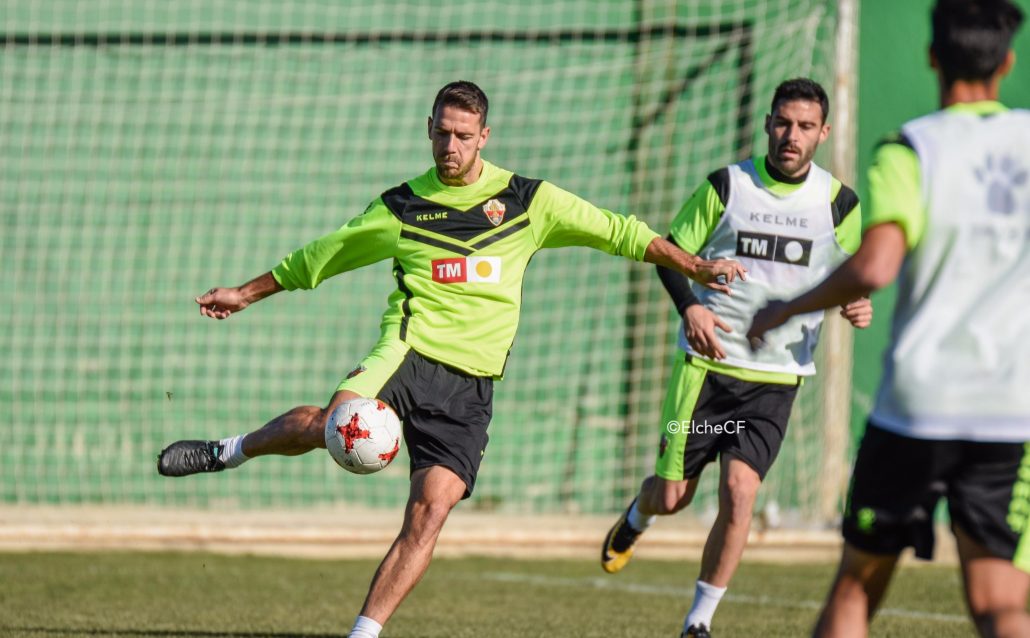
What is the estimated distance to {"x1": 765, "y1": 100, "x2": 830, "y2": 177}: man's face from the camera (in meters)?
6.39

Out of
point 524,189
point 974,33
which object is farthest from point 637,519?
point 974,33

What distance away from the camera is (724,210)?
21.6 ft

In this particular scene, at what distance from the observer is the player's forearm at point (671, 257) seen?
573 cm

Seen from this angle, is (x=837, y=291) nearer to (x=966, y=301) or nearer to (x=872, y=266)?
(x=872, y=266)

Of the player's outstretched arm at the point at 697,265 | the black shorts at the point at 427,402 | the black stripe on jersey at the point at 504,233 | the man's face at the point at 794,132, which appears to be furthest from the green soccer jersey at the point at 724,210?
the black shorts at the point at 427,402

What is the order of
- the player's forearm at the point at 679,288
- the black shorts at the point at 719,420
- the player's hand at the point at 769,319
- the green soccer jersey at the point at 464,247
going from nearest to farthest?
the player's hand at the point at 769,319 < the green soccer jersey at the point at 464,247 < the player's forearm at the point at 679,288 < the black shorts at the point at 719,420

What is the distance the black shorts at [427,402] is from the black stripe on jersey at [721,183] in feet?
5.14

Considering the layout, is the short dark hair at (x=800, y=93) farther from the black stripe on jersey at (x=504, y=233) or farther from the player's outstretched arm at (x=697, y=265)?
the black stripe on jersey at (x=504, y=233)

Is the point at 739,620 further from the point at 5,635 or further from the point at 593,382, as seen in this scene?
the point at 593,382

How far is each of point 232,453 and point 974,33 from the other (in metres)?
3.73

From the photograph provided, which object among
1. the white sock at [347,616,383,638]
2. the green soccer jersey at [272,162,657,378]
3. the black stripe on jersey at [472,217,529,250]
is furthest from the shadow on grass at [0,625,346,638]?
the black stripe on jersey at [472,217,529,250]

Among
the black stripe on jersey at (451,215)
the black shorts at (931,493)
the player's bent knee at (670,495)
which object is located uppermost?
the black stripe on jersey at (451,215)

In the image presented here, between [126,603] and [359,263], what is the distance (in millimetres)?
2935

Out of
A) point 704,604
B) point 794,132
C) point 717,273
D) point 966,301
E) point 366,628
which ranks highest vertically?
point 794,132
